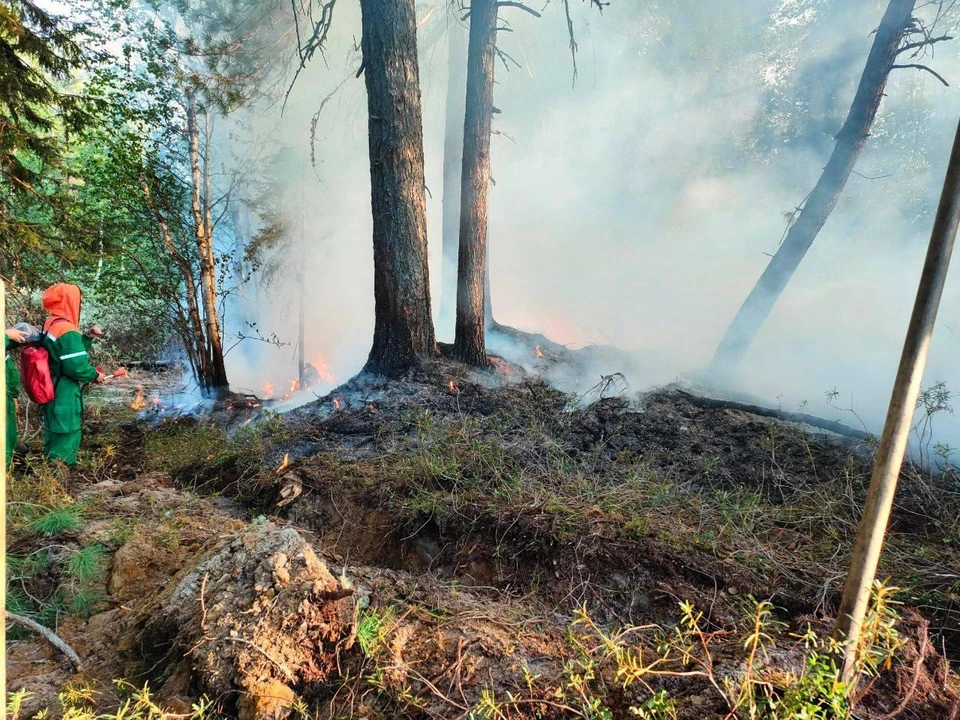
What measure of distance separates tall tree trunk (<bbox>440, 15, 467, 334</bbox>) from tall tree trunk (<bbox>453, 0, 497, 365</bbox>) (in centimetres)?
298

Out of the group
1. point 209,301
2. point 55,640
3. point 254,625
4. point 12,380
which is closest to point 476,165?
point 209,301

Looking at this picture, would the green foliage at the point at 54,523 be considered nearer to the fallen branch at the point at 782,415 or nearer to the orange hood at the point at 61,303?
the orange hood at the point at 61,303

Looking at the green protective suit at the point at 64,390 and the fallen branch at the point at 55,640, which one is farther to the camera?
the green protective suit at the point at 64,390

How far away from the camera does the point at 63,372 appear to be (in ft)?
15.8

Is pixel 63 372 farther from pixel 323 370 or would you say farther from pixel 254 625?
pixel 323 370

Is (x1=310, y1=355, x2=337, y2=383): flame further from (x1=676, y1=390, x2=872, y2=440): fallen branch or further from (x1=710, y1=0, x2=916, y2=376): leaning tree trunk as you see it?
(x1=710, y1=0, x2=916, y2=376): leaning tree trunk

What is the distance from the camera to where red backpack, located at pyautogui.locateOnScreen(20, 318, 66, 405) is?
466 cm

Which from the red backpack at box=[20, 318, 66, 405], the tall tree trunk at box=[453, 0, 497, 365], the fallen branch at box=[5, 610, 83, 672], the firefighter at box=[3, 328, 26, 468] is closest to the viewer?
the fallen branch at box=[5, 610, 83, 672]

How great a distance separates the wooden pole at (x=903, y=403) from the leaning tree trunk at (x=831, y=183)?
681 cm

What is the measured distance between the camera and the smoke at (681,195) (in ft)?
32.6

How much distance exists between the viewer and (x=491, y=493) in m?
4.09

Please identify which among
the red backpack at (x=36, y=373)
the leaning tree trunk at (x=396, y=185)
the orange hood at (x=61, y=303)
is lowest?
the red backpack at (x=36, y=373)

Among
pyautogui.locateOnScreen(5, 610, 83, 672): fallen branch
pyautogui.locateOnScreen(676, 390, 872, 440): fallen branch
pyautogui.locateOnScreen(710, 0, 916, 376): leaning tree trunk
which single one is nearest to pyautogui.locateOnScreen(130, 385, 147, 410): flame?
pyautogui.locateOnScreen(5, 610, 83, 672): fallen branch

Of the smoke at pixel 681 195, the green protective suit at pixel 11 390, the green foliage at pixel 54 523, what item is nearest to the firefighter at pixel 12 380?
the green protective suit at pixel 11 390
